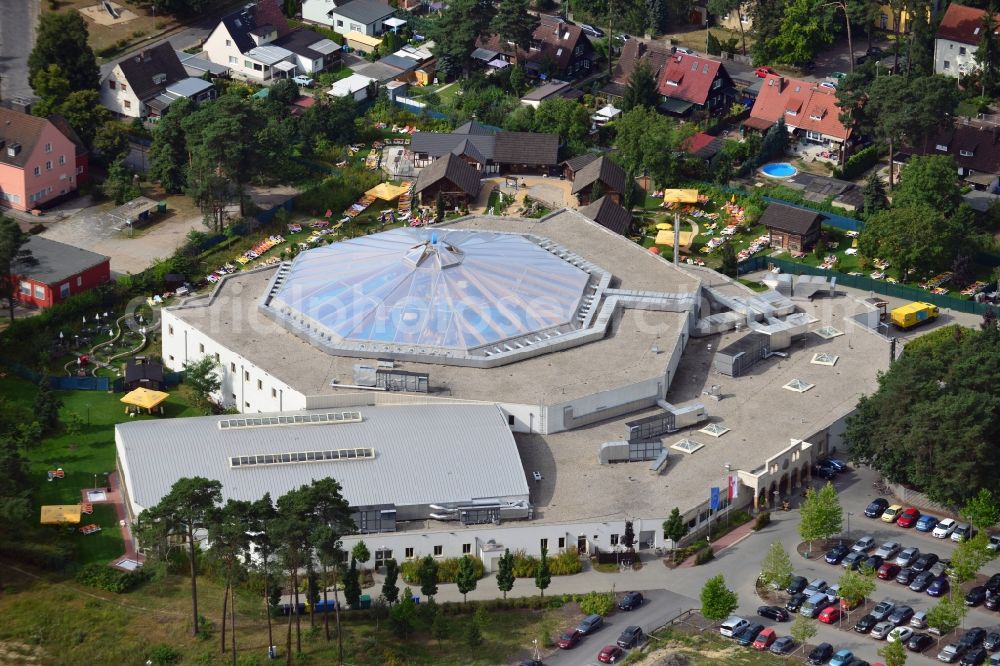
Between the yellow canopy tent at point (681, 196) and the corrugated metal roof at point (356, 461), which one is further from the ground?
the yellow canopy tent at point (681, 196)

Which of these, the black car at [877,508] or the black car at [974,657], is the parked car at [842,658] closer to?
the black car at [974,657]

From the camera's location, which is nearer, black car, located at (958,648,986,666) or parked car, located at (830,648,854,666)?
parked car, located at (830,648,854,666)

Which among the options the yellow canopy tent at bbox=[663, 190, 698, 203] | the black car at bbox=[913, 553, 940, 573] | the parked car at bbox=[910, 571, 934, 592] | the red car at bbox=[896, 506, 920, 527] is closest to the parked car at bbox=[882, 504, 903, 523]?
the red car at bbox=[896, 506, 920, 527]

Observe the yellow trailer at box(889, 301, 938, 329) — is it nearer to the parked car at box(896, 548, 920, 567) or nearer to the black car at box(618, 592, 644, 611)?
the parked car at box(896, 548, 920, 567)

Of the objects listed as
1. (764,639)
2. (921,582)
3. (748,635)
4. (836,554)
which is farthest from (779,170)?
(764,639)

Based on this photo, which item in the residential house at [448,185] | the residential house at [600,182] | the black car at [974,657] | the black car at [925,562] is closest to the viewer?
the black car at [974,657]

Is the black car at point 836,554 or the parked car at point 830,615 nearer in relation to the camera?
the parked car at point 830,615

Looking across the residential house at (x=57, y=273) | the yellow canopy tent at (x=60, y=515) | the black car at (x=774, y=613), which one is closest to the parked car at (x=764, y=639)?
the black car at (x=774, y=613)
